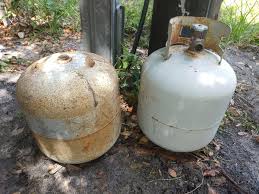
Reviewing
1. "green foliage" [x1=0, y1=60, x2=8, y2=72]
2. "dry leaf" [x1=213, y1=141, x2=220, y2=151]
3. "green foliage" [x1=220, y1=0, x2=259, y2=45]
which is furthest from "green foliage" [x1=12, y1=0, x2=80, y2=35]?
"dry leaf" [x1=213, y1=141, x2=220, y2=151]

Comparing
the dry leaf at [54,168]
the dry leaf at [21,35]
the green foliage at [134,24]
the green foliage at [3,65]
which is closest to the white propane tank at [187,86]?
the dry leaf at [54,168]

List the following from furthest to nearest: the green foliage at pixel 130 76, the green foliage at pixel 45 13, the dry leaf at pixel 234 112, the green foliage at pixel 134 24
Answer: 1. the green foliage at pixel 45 13
2. the green foliage at pixel 134 24
3. the dry leaf at pixel 234 112
4. the green foliage at pixel 130 76

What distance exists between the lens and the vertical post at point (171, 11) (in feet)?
7.66

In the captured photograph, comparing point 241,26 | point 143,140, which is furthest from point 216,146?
point 241,26

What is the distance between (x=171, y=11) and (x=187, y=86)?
1000 millimetres

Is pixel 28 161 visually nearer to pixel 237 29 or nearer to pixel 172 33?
pixel 172 33

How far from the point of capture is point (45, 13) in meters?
4.15

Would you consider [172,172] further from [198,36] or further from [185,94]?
[198,36]

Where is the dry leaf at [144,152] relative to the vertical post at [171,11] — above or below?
below

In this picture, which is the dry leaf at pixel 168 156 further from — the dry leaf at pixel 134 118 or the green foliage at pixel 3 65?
the green foliage at pixel 3 65

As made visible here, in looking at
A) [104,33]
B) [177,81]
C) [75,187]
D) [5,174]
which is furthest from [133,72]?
[5,174]

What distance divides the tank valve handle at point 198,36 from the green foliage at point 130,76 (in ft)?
3.16

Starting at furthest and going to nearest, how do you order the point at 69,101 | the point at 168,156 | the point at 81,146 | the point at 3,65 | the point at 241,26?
the point at 241,26, the point at 3,65, the point at 168,156, the point at 81,146, the point at 69,101

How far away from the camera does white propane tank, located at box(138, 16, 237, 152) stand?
187 cm
